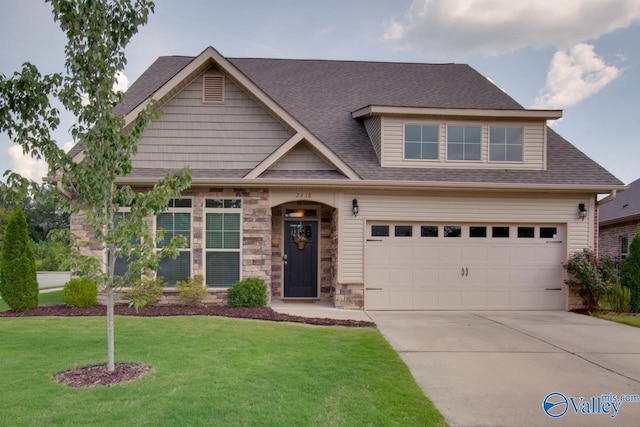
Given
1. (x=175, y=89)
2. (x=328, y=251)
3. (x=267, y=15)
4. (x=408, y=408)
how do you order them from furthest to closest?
(x=267, y=15)
(x=328, y=251)
(x=175, y=89)
(x=408, y=408)

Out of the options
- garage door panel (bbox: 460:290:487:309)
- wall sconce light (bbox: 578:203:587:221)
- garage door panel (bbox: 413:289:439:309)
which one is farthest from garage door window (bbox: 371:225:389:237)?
wall sconce light (bbox: 578:203:587:221)

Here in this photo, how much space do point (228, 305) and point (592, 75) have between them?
45.0 feet

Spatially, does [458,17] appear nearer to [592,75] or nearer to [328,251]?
[592,75]

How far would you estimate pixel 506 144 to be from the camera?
459 inches

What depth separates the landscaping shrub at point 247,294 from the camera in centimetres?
1016

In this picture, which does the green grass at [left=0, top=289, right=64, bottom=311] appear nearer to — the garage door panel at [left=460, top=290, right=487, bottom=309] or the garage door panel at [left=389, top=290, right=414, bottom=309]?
the garage door panel at [left=389, top=290, right=414, bottom=309]

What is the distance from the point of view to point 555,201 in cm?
1118

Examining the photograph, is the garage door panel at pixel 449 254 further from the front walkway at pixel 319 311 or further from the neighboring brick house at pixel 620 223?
the neighboring brick house at pixel 620 223

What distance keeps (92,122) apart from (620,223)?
61.1 feet

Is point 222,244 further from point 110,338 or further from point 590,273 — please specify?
point 590,273

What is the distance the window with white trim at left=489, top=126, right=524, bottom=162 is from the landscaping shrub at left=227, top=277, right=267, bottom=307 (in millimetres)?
6506

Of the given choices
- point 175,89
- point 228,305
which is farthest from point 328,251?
point 175,89

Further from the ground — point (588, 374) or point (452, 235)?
point (452, 235)
